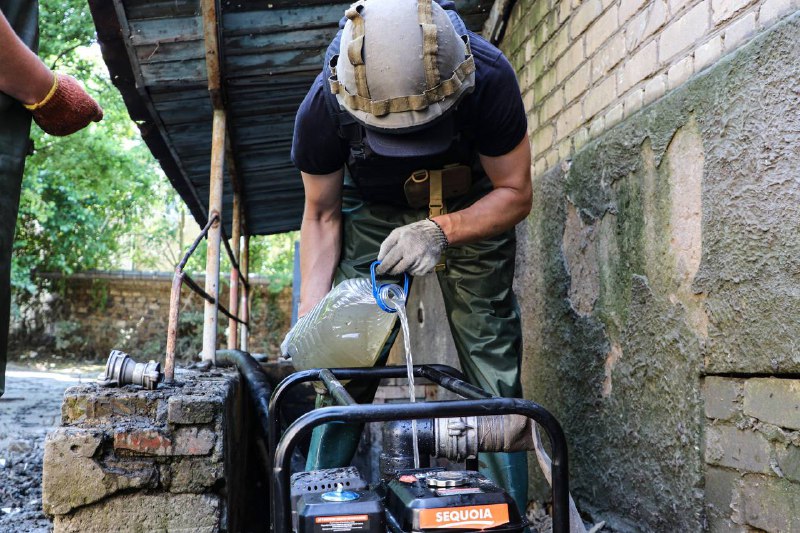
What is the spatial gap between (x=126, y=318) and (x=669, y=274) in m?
14.9

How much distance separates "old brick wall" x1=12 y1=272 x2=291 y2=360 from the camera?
14836 mm

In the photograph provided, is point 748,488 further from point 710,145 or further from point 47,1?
point 47,1

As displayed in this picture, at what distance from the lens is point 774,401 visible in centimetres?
174

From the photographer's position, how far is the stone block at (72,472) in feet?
6.82

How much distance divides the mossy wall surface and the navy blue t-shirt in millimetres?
478

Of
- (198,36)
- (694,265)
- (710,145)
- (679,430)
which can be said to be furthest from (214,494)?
(198,36)

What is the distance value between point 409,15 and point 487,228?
2.28ft

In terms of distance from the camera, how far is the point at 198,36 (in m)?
3.66

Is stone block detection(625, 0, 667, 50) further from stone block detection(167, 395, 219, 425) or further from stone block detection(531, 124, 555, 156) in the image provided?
stone block detection(167, 395, 219, 425)

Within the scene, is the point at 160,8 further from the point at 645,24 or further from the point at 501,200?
the point at 645,24

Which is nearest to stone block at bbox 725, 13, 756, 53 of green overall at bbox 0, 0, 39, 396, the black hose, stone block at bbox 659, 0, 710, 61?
stone block at bbox 659, 0, 710, 61

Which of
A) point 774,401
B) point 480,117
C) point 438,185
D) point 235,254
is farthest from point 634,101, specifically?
point 235,254

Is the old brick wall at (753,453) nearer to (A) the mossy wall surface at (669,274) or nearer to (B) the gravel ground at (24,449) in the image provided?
(A) the mossy wall surface at (669,274)

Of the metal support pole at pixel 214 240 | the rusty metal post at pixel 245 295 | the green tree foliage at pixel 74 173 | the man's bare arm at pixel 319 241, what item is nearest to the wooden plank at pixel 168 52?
the metal support pole at pixel 214 240
